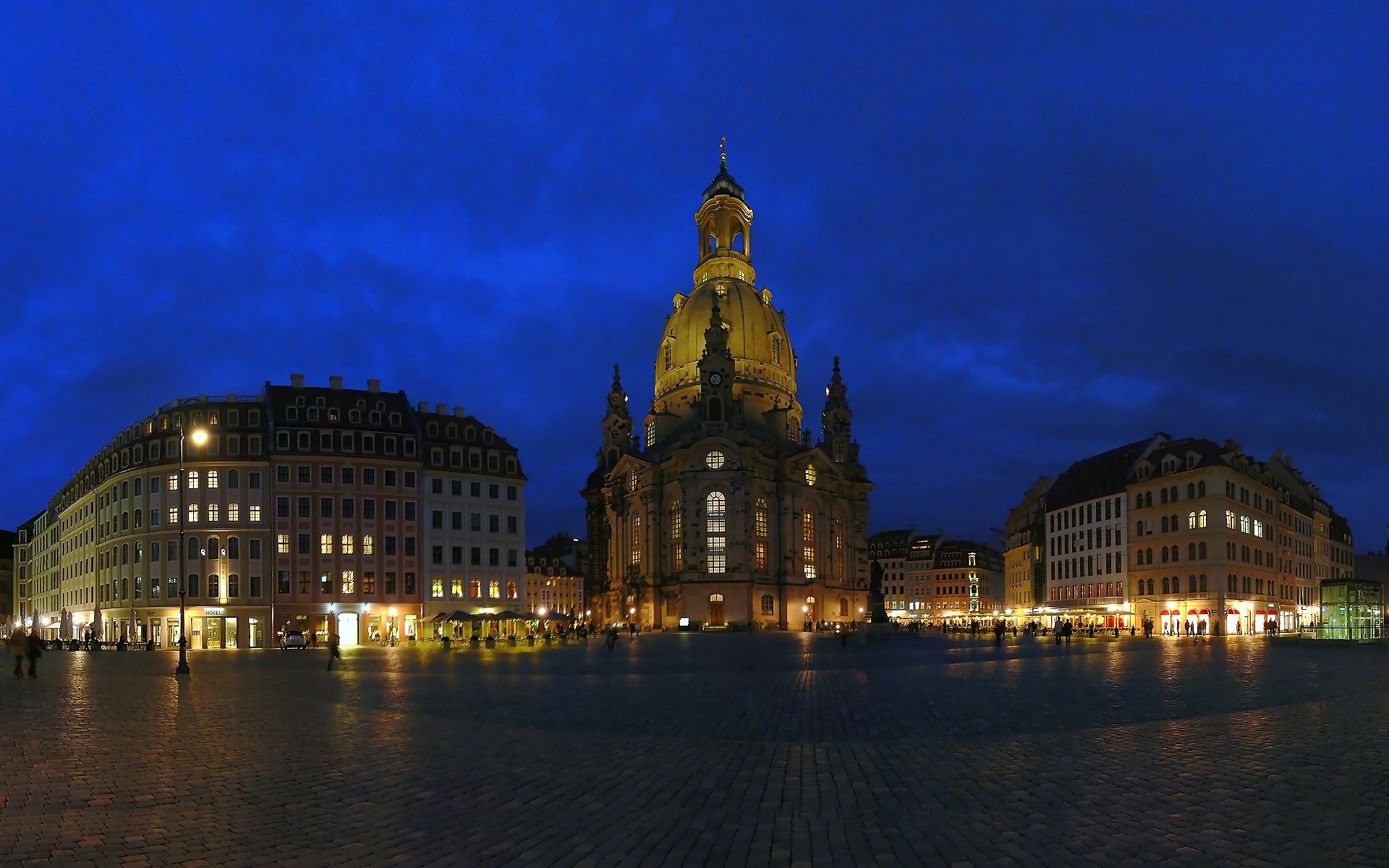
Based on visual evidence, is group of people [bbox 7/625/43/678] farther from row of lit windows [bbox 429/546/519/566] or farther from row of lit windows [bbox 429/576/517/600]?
row of lit windows [bbox 429/546/519/566]

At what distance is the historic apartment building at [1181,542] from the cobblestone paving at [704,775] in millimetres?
73782

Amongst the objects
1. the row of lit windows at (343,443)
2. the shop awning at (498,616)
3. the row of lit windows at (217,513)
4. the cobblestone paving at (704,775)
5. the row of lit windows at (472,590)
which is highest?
the row of lit windows at (343,443)

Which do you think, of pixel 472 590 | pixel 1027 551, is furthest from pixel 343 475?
pixel 1027 551

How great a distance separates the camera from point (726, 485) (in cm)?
11750

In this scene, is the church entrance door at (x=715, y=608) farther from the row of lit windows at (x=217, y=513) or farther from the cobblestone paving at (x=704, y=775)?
the cobblestone paving at (x=704, y=775)

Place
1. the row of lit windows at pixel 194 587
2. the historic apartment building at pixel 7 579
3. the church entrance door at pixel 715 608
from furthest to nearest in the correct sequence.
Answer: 1. the historic apartment building at pixel 7 579
2. the church entrance door at pixel 715 608
3. the row of lit windows at pixel 194 587

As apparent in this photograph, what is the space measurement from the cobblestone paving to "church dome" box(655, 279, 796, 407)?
107344 mm

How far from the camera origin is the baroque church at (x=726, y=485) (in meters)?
117

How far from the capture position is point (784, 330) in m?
144

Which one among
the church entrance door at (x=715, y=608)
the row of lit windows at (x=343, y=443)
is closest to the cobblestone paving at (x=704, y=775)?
the row of lit windows at (x=343, y=443)

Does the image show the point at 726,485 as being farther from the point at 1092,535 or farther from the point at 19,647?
the point at 19,647

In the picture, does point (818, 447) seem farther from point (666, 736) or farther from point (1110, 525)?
point (666, 736)

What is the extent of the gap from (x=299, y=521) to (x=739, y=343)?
6825 centimetres

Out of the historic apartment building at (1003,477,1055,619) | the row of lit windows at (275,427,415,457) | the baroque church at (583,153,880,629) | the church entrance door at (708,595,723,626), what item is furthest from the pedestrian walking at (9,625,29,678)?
the historic apartment building at (1003,477,1055,619)
